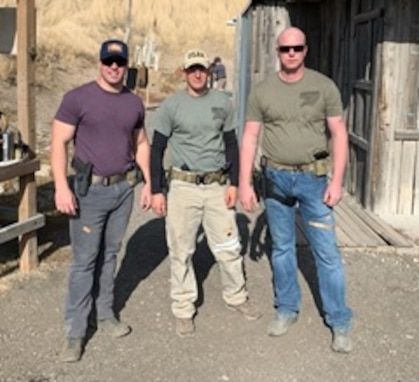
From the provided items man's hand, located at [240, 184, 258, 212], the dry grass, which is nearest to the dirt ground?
man's hand, located at [240, 184, 258, 212]

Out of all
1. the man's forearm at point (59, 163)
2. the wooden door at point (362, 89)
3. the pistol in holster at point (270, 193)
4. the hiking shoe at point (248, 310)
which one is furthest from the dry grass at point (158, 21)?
the man's forearm at point (59, 163)

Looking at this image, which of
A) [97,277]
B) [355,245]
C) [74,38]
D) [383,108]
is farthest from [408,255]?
[74,38]

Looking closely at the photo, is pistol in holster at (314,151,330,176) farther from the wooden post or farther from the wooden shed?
the wooden shed

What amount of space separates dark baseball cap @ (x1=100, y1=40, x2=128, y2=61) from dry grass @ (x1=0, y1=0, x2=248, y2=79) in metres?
40.5

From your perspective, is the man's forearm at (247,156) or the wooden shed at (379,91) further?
the wooden shed at (379,91)

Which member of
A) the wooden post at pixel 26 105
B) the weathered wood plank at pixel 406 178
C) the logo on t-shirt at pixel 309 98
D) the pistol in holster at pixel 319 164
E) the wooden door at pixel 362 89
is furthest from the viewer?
the wooden door at pixel 362 89

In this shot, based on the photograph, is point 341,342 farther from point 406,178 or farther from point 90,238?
point 406,178

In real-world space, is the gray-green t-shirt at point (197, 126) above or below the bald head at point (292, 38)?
below

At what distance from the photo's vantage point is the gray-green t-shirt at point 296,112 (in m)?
4.06

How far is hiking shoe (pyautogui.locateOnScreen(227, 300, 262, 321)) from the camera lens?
476cm

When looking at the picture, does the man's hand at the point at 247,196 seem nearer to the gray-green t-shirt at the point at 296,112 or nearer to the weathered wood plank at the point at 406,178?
the gray-green t-shirt at the point at 296,112

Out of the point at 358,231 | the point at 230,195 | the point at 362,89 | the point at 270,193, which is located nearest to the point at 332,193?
the point at 270,193

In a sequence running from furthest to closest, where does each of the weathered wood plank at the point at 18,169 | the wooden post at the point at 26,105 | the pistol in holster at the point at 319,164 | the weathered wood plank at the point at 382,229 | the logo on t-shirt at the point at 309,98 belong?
the weathered wood plank at the point at 382,229 → the wooden post at the point at 26,105 → the weathered wood plank at the point at 18,169 → the pistol in holster at the point at 319,164 → the logo on t-shirt at the point at 309,98

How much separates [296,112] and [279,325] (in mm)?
1481
